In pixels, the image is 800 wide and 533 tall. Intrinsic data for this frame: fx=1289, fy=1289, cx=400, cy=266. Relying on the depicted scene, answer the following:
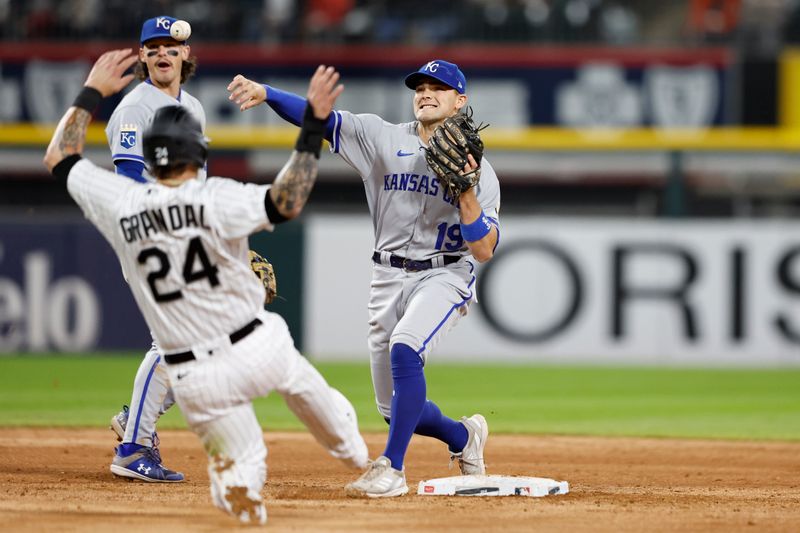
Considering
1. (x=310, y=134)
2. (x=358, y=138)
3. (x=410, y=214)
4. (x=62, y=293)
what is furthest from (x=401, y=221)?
(x=62, y=293)

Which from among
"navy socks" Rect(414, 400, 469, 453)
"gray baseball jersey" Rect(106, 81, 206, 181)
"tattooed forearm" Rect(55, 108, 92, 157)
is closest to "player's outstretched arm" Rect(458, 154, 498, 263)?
"navy socks" Rect(414, 400, 469, 453)

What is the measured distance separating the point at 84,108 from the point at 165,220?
675 mm

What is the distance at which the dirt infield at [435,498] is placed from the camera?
15.4 feet

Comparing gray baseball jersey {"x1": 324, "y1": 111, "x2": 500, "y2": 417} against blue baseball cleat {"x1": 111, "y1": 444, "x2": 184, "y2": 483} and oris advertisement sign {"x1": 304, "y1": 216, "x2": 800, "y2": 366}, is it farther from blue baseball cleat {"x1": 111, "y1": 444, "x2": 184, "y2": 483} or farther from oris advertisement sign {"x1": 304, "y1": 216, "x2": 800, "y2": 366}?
oris advertisement sign {"x1": 304, "y1": 216, "x2": 800, "y2": 366}

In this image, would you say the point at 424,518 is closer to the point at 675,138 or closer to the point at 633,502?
the point at 633,502

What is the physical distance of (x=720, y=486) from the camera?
19.9 feet

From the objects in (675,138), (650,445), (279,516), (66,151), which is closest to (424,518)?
(279,516)

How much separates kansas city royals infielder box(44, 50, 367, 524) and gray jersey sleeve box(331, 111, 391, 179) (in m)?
0.97

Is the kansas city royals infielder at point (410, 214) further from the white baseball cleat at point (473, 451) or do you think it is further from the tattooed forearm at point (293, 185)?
the tattooed forearm at point (293, 185)

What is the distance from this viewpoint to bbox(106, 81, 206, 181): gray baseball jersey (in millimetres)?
5566

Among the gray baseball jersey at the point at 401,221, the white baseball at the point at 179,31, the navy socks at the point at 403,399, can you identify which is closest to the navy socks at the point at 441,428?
the gray baseball jersey at the point at 401,221

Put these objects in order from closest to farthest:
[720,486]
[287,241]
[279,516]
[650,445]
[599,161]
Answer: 1. [279,516]
2. [720,486]
3. [650,445]
4. [287,241]
5. [599,161]

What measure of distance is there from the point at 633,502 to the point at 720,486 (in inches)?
35.1

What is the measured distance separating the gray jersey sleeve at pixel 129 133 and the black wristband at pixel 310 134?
1.27 meters
